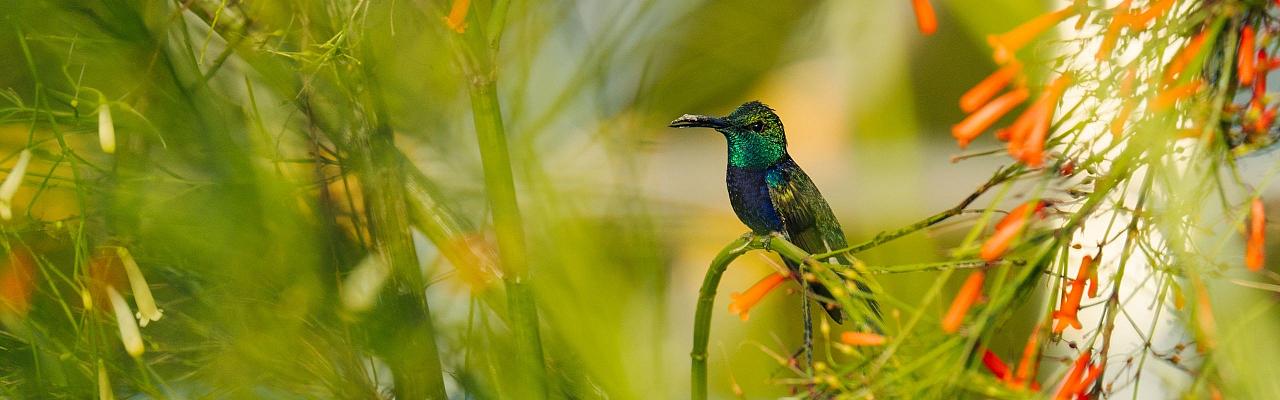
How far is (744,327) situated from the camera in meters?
0.52

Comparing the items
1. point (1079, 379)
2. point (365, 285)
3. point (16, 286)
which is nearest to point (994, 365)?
point (1079, 379)

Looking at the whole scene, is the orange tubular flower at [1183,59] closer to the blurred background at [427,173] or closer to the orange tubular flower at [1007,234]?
the orange tubular flower at [1007,234]

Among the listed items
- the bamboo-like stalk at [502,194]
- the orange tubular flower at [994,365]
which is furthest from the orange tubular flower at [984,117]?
the bamboo-like stalk at [502,194]

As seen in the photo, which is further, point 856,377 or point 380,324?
point 380,324

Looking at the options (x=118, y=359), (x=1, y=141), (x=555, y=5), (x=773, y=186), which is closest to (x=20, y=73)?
(x=1, y=141)

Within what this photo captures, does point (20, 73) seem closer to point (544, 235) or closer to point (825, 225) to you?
point (544, 235)

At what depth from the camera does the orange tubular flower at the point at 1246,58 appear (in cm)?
23

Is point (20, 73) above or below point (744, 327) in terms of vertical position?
above

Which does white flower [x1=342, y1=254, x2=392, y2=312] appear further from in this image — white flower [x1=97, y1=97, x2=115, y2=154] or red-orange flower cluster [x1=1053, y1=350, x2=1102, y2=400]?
red-orange flower cluster [x1=1053, y1=350, x2=1102, y2=400]

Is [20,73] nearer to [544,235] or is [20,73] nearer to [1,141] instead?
[1,141]

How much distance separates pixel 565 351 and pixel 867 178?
18 centimetres

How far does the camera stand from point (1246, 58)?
23 centimetres

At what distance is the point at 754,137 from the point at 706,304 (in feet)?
0.29

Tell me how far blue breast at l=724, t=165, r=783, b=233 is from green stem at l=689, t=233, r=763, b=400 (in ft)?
0.04
